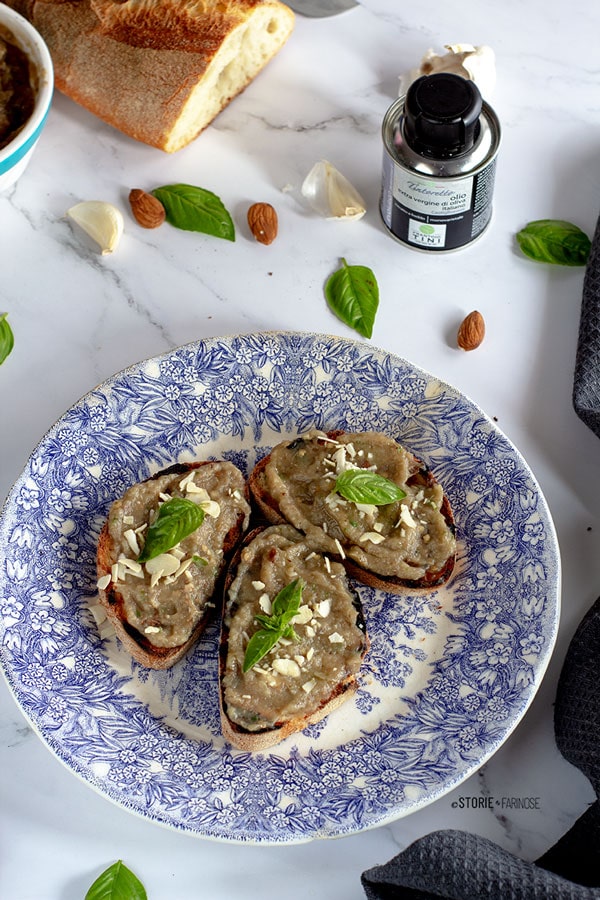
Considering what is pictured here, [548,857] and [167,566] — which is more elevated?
[167,566]

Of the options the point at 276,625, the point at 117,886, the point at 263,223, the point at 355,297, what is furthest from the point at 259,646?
the point at 263,223

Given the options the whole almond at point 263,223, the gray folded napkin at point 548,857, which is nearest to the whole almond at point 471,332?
the whole almond at point 263,223

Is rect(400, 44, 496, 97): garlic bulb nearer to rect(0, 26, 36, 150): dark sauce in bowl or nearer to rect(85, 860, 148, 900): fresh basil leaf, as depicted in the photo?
rect(0, 26, 36, 150): dark sauce in bowl

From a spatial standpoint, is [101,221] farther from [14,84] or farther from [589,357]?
[589,357]

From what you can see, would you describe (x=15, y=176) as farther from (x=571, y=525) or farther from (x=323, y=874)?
(x=323, y=874)

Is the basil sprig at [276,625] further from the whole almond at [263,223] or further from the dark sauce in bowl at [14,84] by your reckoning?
the dark sauce in bowl at [14,84]

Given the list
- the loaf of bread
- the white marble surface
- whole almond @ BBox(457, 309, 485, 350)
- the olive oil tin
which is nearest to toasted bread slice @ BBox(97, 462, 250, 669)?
the white marble surface

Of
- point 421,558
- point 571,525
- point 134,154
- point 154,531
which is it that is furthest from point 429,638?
point 134,154
